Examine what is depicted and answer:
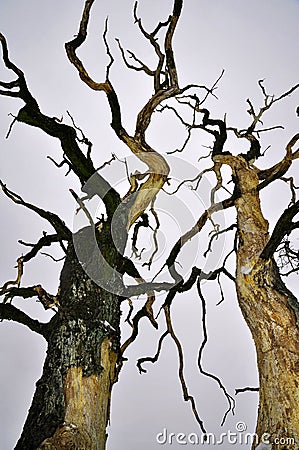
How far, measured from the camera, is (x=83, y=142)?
3902 millimetres

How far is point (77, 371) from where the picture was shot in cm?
257

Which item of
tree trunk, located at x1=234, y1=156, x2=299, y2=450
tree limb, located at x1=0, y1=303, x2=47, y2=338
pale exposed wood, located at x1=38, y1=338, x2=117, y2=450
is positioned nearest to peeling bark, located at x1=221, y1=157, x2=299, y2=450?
tree trunk, located at x1=234, y1=156, x2=299, y2=450

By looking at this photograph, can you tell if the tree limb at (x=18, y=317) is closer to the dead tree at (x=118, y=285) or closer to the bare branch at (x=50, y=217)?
the dead tree at (x=118, y=285)

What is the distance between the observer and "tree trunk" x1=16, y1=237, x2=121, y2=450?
2264mm

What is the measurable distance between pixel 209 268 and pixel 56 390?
199 centimetres

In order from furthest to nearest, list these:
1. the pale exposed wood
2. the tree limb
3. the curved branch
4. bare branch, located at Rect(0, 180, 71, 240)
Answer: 1. bare branch, located at Rect(0, 180, 71, 240)
2. the tree limb
3. the curved branch
4. the pale exposed wood

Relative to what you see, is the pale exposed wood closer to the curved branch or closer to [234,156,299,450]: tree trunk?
[234,156,299,450]: tree trunk

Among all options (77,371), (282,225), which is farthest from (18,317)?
(282,225)

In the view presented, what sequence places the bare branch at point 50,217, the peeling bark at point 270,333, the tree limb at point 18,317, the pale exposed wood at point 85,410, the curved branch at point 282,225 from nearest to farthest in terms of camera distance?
1. the pale exposed wood at point 85,410
2. the peeling bark at point 270,333
3. the curved branch at point 282,225
4. the tree limb at point 18,317
5. the bare branch at point 50,217

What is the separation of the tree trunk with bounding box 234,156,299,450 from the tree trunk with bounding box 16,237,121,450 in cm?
91

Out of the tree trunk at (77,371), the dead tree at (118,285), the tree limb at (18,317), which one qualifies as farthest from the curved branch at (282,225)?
the tree limb at (18,317)

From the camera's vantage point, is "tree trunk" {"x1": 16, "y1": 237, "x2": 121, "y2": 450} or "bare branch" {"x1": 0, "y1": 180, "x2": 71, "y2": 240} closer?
"tree trunk" {"x1": 16, "y1": 237, "x2": 121, "y2": 450}

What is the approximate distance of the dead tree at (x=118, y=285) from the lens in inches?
94.2

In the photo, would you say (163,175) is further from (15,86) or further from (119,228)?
(15,86)
